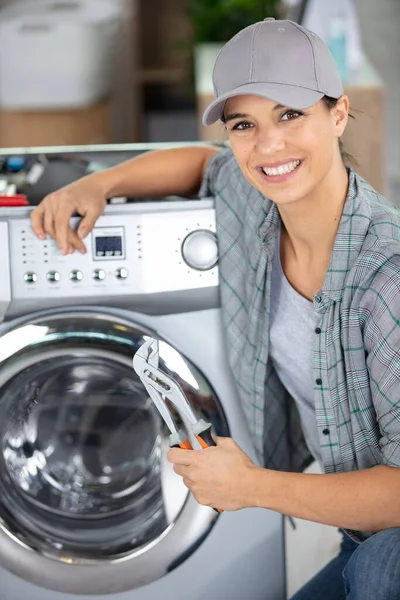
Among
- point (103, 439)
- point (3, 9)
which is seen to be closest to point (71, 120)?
point (3, 9)

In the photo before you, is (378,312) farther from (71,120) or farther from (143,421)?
(71,120)

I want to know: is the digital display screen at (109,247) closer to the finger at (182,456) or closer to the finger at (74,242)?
the finger at (74,242)

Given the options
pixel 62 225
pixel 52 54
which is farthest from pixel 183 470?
pixel 52 54

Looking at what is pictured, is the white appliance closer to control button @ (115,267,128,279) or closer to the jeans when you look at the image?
control button @ (115,267,128,279)

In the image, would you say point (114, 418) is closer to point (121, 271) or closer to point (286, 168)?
point (121, 271)

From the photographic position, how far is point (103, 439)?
1.66 metres

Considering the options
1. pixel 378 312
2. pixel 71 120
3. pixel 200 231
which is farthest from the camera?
pixel 71 120

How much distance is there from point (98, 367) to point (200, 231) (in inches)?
11.3

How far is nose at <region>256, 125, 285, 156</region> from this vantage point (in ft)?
3.90

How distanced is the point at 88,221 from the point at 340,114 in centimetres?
43

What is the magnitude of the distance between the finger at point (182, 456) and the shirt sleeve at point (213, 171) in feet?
1.51

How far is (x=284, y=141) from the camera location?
1189 mm

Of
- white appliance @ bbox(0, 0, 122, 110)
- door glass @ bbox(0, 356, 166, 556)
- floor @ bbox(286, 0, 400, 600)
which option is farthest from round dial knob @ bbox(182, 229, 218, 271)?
white appliance @ bbox(0, 0, 122, 110)

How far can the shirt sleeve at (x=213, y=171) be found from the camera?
150 cm
